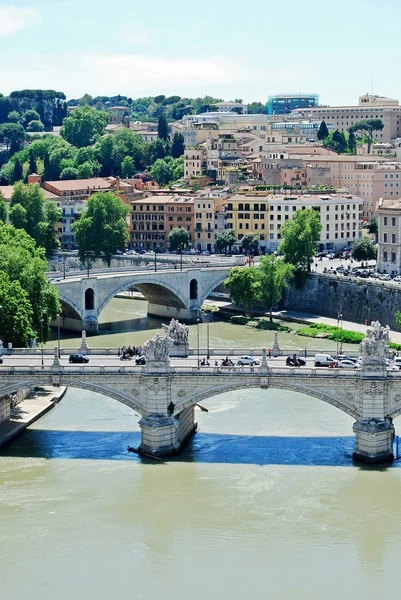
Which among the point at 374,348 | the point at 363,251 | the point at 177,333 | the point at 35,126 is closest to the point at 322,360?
the point at 374,348

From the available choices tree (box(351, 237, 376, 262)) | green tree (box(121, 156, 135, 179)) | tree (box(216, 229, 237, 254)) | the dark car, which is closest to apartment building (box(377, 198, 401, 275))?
tree (box(351, 237, 376, 262))

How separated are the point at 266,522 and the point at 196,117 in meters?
110

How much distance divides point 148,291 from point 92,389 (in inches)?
1172

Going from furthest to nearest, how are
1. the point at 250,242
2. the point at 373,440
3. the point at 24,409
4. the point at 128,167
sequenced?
1. the point at 128,167
2. the point at 250,242
3. the point at 24,409
4. the point at 373,440

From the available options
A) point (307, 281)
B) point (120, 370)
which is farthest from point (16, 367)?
point (307, 281)

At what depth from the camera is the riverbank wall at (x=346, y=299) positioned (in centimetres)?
6178

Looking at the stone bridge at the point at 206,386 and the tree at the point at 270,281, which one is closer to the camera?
the stone bridge at the point at 206,386

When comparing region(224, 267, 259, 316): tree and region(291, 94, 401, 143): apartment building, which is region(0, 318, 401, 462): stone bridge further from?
region(291, 94, 401, 143): apartment building

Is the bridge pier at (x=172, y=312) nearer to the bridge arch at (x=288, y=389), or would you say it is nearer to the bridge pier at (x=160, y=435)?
the bridge arch at (x=288, y=389)

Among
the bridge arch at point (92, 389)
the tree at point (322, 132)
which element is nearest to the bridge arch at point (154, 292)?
the bridge arch at point (92, 389)

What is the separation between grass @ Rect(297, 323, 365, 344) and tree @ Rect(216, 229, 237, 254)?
2195 centimetres

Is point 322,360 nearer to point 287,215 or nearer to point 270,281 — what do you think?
point 270,281

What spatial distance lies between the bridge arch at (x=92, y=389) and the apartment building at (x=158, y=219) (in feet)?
158

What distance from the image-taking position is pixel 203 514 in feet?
111
